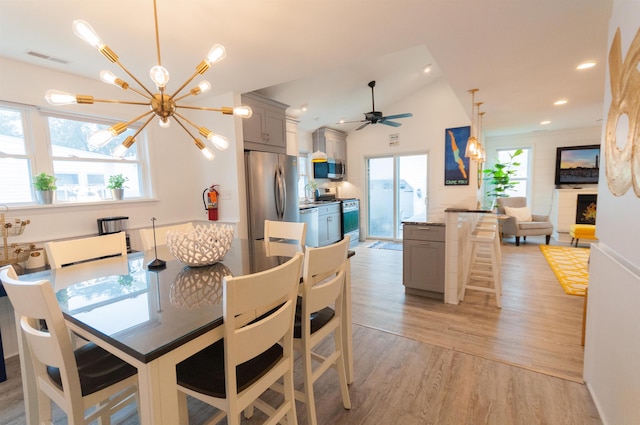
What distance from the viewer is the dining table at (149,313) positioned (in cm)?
88

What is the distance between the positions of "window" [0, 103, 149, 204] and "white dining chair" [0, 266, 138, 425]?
75.9 inches

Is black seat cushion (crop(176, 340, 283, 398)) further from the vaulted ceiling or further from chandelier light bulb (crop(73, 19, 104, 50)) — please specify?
the vaulted ceiling

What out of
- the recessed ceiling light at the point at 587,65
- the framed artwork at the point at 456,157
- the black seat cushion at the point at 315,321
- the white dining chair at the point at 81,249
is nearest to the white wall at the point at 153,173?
the white dining chair at the point at 81,249

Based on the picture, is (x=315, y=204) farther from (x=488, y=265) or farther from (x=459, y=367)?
(x=459, y=367)

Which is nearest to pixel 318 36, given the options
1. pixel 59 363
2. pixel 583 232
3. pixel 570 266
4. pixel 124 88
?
pixel 124 88

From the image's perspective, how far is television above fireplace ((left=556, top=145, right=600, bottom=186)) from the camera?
6.18 meters

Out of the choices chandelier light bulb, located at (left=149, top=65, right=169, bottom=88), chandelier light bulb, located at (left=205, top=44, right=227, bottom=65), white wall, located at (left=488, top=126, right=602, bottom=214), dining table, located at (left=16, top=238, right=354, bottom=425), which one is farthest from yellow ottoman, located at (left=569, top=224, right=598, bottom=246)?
chandelier light bulb, located at (left=149, top=65, right=169, bottom=88)

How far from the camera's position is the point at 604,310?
157 centimetres

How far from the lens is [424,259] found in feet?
10.5

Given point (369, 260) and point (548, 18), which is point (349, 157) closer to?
point (369, 260)

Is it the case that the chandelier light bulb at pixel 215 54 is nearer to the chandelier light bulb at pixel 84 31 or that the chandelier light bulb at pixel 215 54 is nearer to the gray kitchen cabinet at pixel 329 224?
the chandelier light bulb at pixel 84 31

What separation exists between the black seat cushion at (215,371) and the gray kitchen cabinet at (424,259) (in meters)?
2.27

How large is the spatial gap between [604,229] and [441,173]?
4378mm

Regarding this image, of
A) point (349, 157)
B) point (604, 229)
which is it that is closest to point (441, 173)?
point (349, 157)
